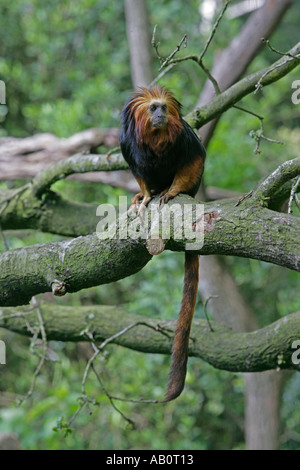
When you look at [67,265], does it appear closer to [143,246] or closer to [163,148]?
[143,246]

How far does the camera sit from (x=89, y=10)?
6.15 meters

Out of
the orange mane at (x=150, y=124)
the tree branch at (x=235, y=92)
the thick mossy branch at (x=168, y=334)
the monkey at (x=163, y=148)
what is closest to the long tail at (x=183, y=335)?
the monkey at (x=163, y=148)

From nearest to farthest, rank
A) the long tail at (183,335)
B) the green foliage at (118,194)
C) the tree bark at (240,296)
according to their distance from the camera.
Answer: the long tail at (183,335) < the tree bark at (240,296) < the green foliage at (118,194)

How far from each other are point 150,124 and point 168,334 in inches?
43.3

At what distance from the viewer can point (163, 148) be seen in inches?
104

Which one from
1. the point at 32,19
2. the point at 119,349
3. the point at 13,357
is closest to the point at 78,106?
the point at 32,19

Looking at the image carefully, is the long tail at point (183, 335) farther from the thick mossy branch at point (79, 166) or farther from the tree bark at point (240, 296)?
the tree bark at point (240, 296)

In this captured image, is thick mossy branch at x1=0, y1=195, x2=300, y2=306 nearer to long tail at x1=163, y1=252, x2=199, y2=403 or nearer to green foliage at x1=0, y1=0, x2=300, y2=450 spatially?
long tail at x1=163, y1=252, x2=199, y2=403

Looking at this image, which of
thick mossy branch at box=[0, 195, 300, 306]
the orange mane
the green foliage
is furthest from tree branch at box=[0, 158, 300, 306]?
the green foliage

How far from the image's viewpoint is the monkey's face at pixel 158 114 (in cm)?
258

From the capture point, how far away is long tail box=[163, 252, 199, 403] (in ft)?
7.64

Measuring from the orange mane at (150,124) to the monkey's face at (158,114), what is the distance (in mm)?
19

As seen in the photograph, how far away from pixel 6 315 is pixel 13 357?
10.2 feet
